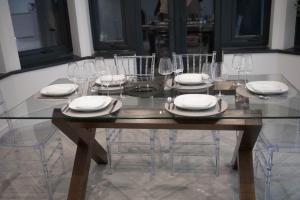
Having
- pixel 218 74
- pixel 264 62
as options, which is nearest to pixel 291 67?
pixel 264 62

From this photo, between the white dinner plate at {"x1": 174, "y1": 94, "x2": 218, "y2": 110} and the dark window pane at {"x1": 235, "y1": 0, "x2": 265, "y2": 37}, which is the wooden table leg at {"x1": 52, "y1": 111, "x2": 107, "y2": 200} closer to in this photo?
the white dinner plate at {"x1": 174, "y1": 94, "x2": 218, "y2": 110}

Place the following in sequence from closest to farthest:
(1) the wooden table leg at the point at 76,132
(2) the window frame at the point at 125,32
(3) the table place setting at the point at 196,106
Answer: (3) the table place setting at the point at 196,106, (1) the wooden table leg at the point at 76,132, (2) the window frame at the point at 125,32

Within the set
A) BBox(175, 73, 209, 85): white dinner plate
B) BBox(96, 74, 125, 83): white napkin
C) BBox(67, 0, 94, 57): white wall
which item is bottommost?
BBox(175, 73, 209, 85): white dinner plate

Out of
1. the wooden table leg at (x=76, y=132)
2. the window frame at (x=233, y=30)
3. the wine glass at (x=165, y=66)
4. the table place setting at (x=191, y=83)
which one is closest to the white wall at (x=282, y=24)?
the window frame at (x=233, y=30)

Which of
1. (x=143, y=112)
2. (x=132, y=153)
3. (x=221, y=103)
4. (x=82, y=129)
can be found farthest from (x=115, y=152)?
(x=221, y=103)

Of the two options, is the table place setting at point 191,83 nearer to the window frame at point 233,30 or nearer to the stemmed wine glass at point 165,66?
the stemmed wine glass at point 165,66

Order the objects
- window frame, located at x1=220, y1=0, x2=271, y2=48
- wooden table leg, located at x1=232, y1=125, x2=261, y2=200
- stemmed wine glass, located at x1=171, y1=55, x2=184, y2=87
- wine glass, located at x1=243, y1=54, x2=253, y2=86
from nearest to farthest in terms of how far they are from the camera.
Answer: wooden table leg, located at x1=232, y1=125, x2=261, y2=200, wine glass, located at x1=243, y1=54, x2=253, y2=86, stemmed wine glass, located at x1=171, y1=55, x2=184, y2=87, window frame, located at x1=220, y1=0, x2=271, y2=48

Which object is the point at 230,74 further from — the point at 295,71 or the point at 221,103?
the point at 295,71

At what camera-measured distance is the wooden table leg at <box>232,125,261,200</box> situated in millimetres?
1920

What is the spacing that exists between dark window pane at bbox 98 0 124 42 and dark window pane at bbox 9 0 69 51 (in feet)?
1.43

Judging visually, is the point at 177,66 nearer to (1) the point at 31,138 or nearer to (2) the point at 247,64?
(2) the point at 247,64

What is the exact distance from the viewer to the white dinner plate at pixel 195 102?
1.67m

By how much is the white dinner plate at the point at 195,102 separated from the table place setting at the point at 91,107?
13.7 inches

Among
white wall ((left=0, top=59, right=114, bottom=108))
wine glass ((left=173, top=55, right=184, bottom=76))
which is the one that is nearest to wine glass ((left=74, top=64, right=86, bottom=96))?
wine glass ((left=173, top=55, right=184, bottom=76))
